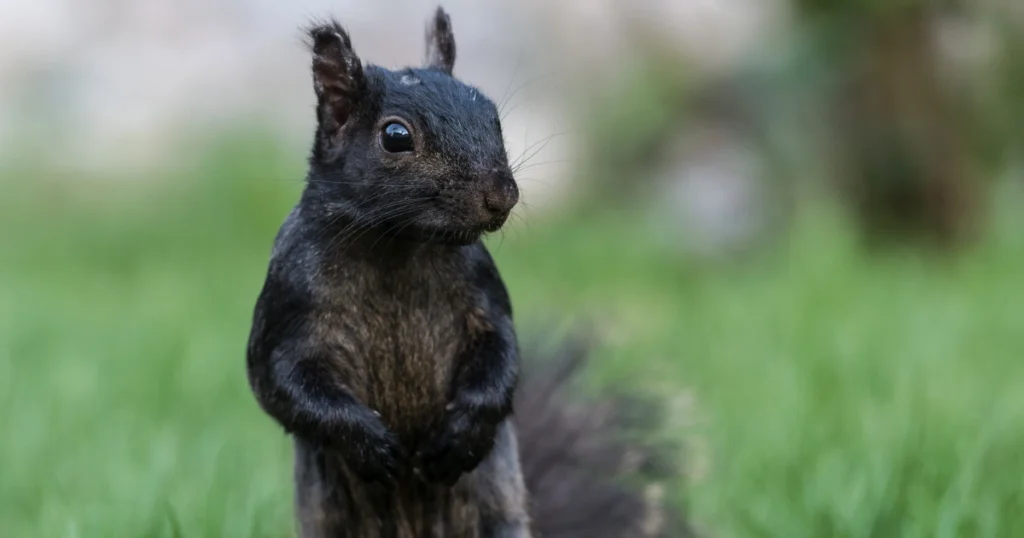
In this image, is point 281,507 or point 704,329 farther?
point 704,329

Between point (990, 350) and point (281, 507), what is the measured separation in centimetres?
314

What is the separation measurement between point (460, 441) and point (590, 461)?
1005 mm

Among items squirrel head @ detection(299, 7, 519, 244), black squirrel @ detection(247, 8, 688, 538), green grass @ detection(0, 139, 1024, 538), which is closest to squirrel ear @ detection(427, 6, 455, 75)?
black squirrel @ detection(247, 8, 688, 538)

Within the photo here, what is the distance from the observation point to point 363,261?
207 centimetres

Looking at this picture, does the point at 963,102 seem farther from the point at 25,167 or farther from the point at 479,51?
the point at 25,167

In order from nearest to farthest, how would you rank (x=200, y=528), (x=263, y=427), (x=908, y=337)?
(x=200, y=528), (x=263, y=427), (x=908, y=337)

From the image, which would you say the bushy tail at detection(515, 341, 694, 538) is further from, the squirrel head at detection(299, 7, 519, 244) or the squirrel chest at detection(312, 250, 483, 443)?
the squirrel head at detection(299, 7, 519, 244)

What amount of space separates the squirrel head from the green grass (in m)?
0.43

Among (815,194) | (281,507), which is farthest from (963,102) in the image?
(281,507)

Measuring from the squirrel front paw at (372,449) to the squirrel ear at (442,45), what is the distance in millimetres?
697

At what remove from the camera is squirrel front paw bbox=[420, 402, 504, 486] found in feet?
6.71

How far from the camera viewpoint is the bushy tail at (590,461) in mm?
2838

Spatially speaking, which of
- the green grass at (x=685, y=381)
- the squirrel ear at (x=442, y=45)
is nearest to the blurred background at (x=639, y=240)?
the green grass at (x=685, y=381)

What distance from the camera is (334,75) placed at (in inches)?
79.7
